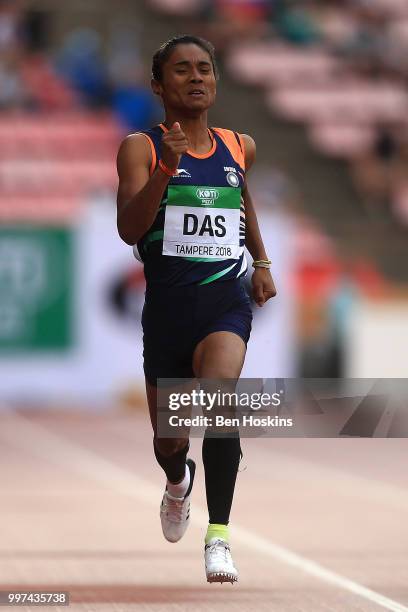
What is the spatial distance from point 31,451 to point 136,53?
12.4m

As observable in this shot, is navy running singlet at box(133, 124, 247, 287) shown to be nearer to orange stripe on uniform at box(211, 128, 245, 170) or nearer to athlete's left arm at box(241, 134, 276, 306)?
orange stripe on uniform at box(211, 128, 245, 170)

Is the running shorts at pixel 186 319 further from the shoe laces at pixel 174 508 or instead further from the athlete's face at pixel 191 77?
the shoe laces at pixel 174 508

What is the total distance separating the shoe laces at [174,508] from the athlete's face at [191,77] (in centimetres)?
190

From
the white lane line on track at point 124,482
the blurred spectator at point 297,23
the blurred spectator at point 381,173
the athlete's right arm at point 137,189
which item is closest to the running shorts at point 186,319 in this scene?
the athlete's right arm at point 137,189

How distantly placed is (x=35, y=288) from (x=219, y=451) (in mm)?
13762

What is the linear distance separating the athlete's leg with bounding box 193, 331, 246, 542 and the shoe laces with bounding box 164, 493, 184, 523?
799 mm

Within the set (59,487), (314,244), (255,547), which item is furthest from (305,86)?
(255,547)

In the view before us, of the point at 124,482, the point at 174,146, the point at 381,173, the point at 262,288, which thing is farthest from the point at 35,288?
the point at 174,146

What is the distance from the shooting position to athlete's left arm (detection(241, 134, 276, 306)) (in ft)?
22.0

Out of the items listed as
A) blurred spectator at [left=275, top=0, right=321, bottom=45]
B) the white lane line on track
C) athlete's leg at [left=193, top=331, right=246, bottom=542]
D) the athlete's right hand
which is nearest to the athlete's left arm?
athlete's leg at [left=193, top=331, right=246, bottom=542]

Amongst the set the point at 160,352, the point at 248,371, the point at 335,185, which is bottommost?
the point at 248,371

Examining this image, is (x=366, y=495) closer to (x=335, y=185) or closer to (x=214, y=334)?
(x=214, y=334)

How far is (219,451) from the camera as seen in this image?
6.37m

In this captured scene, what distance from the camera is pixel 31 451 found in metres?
15.4
